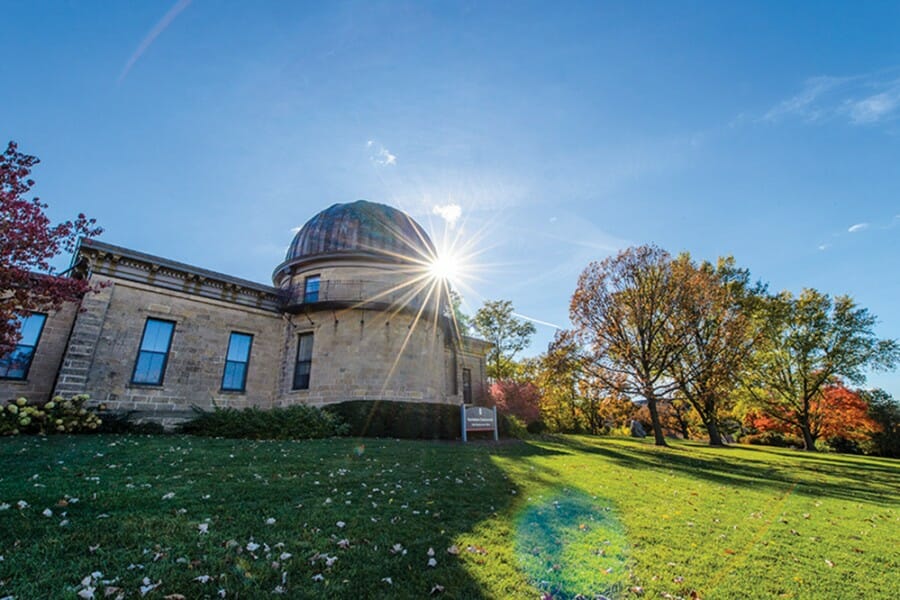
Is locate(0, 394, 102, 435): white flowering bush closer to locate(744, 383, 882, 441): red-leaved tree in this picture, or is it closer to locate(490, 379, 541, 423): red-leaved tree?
locate(490, 379, 541, 423): red-leaved tree

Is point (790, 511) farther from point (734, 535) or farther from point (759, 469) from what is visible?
point (759, 469)

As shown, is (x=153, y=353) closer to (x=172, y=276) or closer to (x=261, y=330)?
(x=172, y=276)

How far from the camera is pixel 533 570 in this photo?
3861mm

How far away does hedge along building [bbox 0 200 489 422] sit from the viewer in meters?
14.0

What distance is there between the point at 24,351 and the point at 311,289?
33.1 feet

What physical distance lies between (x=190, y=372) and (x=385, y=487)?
43.2ft

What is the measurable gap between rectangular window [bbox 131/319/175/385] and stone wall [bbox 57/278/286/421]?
0.61 ft

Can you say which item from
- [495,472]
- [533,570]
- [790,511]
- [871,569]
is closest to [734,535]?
[871,569]

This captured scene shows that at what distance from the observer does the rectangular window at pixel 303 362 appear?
1791cm

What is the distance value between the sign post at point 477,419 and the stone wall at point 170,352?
8.93 metres

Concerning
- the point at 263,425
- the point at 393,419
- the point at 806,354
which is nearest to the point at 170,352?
the point at 263,425

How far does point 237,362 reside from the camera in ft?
57.0

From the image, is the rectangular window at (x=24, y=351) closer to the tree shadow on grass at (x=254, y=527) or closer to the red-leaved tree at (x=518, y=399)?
the tree shadow on grass at (x=254, y=527)

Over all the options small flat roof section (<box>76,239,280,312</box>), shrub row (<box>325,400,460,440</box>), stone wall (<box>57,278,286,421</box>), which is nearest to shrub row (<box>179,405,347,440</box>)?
shrub row (<box>325,400,460,440</box>)
